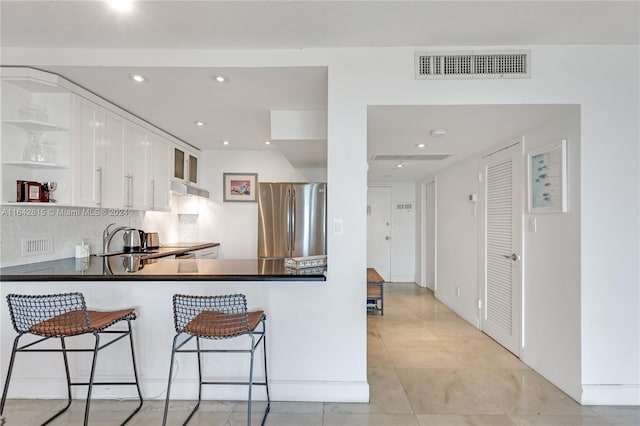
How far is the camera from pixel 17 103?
7.34 feet

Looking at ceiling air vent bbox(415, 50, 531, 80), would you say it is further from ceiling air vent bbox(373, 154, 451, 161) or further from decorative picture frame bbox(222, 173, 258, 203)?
decorative picture frame bbox(222, 173, 258, 203)

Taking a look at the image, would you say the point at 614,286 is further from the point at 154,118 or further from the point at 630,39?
the point at 154,118

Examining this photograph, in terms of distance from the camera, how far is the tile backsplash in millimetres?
2291

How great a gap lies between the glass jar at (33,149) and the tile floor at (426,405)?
1.72 metres

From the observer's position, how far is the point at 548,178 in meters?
2.34

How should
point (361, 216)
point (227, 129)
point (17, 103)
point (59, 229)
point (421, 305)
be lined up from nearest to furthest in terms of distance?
point (361, 216) < point (17, 103) < point (59, 229) < point (227, 129) < point (421, 305)

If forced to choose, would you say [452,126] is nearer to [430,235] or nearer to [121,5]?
[121,5]

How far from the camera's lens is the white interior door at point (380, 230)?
6.08 meters

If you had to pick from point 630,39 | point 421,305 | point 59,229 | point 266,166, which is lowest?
point 421,305

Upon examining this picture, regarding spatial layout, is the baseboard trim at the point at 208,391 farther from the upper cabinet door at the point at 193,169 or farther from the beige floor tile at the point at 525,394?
the upper cabinet door at the point at 193,169

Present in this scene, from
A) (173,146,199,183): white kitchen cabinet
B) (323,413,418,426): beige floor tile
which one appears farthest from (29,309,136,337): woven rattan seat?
(173,146,199,183): white kitchen cabinet

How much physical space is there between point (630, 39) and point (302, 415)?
3258 mm

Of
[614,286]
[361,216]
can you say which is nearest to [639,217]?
[614,286]

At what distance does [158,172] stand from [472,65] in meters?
3.35
